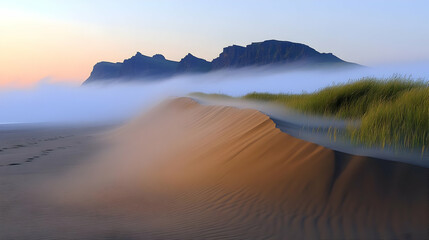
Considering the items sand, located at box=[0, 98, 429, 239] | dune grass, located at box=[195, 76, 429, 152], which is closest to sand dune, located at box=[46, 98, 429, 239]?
sand, located at box=[0, 98, 429, 239]

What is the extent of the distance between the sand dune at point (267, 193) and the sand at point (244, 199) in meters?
0.02

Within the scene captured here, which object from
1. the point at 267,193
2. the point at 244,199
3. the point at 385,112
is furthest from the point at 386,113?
the point at 244,199

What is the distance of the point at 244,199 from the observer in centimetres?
588

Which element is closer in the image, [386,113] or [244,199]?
[244,199]

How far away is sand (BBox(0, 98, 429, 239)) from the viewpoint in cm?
468

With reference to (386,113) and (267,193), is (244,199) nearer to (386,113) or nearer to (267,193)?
(267,193)

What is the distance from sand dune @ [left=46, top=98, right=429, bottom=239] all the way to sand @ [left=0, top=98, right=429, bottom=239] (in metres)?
0.02

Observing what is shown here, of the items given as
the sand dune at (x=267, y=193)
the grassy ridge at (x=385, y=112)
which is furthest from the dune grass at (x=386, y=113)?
the sand dune at (x=267, y=193)

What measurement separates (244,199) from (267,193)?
38cm

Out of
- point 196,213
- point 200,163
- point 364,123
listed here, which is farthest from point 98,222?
point 364,123

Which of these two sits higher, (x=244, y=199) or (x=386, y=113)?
(x=386, y=113)

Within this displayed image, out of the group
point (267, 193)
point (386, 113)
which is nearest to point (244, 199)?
point (267, 193)

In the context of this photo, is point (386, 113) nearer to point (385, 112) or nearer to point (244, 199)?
point (385, 112)

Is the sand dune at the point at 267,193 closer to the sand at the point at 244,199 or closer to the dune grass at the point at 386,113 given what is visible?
the sand at the point at 244,199
